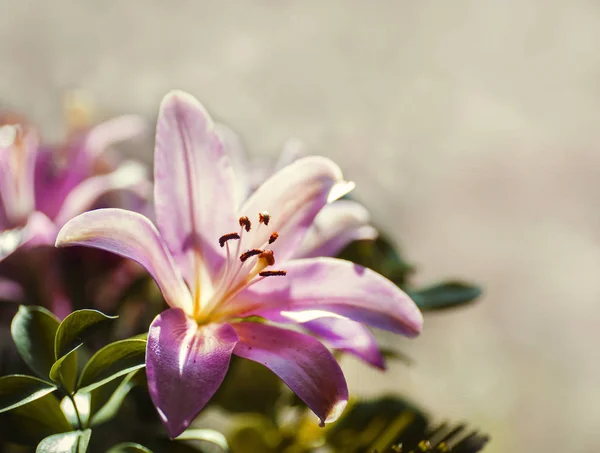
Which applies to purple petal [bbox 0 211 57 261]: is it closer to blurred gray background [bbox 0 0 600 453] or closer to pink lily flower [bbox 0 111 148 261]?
pink lily flower [bbox 0 111 148 261]

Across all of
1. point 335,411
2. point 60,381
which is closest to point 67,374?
point 60,381

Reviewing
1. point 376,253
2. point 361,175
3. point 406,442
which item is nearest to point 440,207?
point 361,175

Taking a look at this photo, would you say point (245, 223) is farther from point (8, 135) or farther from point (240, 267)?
point (8, 135)

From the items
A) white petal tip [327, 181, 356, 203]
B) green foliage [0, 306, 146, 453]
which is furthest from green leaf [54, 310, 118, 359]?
white petal tip [327, 181, 356, 203]

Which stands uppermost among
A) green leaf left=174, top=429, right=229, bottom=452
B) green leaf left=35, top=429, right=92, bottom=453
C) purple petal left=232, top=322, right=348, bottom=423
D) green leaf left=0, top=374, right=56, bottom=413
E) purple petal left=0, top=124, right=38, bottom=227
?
purple petal left=0, top=124, right=38, bottom=227

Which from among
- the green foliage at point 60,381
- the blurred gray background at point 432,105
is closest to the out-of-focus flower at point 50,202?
the green foliage at point 60,381

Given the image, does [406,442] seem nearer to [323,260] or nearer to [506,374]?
[323,260]
